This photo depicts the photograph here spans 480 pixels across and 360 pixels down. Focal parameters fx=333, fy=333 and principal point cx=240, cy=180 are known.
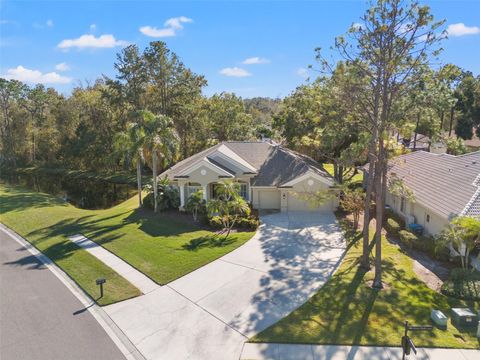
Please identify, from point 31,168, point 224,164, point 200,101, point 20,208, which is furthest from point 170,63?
point 31,168

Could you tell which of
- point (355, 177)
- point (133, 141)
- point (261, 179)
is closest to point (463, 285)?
point (261, 179)

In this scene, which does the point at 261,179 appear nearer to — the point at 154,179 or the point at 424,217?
the point at 154,179

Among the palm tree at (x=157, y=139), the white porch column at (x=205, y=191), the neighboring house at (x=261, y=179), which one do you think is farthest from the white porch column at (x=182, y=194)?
the palm tree at (x=157, y=139)

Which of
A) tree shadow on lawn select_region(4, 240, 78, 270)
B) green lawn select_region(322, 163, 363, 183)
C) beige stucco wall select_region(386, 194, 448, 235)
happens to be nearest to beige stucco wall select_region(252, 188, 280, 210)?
beige stucco wall select_region(386, 194, 448, 235)

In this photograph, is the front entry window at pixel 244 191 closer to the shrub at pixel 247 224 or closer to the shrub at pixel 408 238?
the shrub at pixel 247 224

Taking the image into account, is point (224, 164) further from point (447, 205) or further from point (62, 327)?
point (62, 327)

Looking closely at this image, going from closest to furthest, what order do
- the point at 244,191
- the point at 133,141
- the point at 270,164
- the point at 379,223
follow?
the point at 379,223, the point at 133,141, the point at 244,191, the point at 270,164
